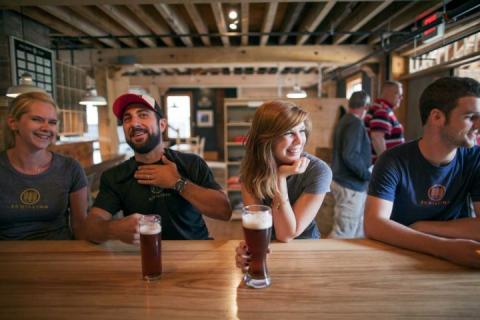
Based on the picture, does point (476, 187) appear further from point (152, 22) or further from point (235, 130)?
point (235, 130)

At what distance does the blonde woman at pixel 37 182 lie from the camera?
5.50ft

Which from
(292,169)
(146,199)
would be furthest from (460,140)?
(146,199)

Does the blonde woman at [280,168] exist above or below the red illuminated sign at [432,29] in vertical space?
below

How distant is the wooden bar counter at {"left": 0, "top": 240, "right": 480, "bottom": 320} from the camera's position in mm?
853

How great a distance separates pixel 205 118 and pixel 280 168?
13.2 m

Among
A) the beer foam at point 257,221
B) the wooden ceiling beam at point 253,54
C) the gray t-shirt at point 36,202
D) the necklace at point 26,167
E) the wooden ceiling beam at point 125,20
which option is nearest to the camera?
the beer foam at point 257,221

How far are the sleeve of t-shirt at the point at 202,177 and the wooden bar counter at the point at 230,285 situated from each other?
1.57 ft

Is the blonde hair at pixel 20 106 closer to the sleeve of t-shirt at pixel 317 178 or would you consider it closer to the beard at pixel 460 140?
the sleeve of t-shirt at pixel 317 178

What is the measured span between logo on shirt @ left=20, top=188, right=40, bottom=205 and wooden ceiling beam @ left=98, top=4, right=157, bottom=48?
286 centimetres

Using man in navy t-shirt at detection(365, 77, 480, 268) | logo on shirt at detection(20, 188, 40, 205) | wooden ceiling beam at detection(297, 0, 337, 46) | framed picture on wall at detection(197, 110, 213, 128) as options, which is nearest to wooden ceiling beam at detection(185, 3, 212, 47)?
wooden ceiling beam at detection(297, 0, 337, 46)

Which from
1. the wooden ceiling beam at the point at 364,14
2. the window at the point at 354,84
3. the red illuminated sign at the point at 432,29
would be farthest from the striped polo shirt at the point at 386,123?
the window at the point at 354,84

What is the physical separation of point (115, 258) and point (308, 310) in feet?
2.26

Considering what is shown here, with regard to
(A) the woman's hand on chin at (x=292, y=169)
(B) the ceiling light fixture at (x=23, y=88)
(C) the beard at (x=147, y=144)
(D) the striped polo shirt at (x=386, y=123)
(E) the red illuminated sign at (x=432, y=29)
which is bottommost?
(A) the woman's hand on chin at (x=292, y=169)

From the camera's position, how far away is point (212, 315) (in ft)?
2.76
